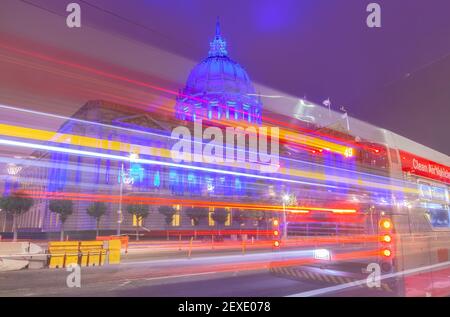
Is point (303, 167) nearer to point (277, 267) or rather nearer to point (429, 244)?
point (277, 267)

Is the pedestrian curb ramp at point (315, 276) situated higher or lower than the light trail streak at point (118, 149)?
lower

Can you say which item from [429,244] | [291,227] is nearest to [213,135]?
[291,227]

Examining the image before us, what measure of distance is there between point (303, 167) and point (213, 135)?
2.37 metres

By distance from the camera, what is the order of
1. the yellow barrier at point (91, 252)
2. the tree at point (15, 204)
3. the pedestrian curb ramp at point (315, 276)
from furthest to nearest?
the yellow barrier at point (91, 252) < the tree at point (15, 204) < the pedestrian curb ramp at point (315, 276)

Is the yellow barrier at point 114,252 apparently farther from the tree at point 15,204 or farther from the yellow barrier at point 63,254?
the tree at point 15,204

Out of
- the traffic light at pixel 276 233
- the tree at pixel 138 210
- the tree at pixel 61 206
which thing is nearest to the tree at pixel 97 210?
the tree at pixel 61 206

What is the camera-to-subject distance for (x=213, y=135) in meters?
7.84

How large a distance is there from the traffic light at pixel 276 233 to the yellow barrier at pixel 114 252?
341 inches

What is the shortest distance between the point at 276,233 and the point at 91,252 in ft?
29.4

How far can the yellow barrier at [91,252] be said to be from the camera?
13.6 meters

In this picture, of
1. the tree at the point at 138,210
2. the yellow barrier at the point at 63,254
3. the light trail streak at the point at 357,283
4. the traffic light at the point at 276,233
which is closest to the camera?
the light trail streak at the point at 357,283

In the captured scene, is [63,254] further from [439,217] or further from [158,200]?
[439,217]

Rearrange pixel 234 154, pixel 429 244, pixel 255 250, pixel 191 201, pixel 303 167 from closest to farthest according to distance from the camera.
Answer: pixel 429 244, pixel 234 154, pixel 303 167, pixel 191 201, pixel 255 250

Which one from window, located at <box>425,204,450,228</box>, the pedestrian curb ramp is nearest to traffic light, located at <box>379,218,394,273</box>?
the pedestrian curb ramp
